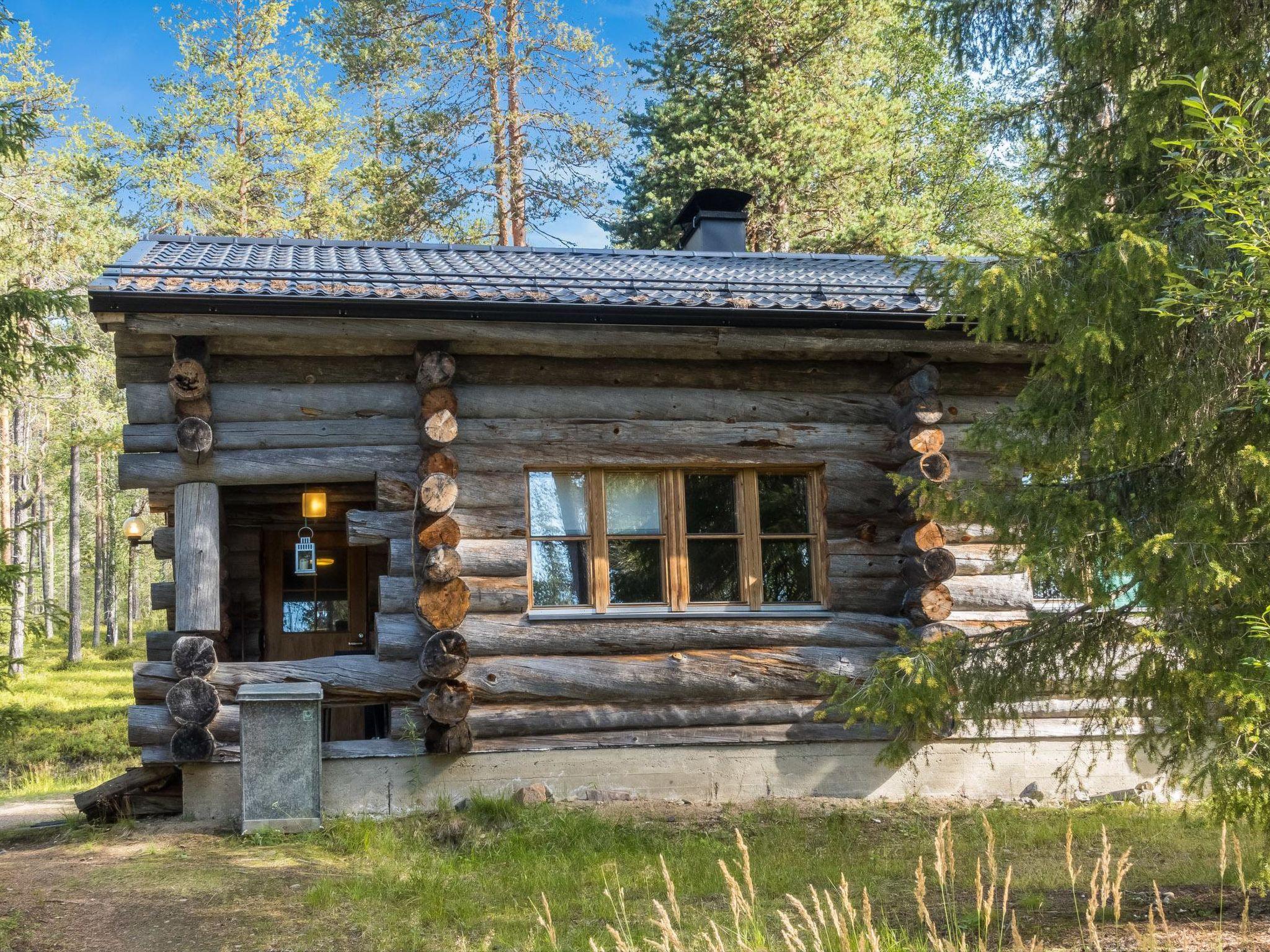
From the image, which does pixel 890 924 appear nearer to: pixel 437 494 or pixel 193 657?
pixel 437 494

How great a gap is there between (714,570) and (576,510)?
1.23m

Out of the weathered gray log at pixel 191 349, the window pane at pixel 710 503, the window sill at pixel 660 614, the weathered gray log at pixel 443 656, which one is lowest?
the weathered gray log at pixel 443 656

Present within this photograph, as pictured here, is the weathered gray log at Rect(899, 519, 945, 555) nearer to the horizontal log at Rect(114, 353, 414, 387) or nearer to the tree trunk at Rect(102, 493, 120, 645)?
the horizontal log at Rect(114, 353, 414, 387)

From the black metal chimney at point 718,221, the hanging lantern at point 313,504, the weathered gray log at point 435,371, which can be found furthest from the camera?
the black metal chimney at point 718,221

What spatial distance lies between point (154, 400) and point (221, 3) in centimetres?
2174

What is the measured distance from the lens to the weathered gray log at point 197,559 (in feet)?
27.4

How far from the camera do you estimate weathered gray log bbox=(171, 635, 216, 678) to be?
826cm

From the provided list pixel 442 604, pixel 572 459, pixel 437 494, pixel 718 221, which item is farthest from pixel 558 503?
pixel 718 221

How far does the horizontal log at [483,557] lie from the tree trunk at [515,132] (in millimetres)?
14107

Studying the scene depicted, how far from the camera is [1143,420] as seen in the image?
5328 millimetres

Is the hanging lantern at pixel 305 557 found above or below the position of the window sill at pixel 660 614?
above

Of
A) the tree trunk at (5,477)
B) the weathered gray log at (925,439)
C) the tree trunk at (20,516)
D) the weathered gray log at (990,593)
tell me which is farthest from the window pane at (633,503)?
the tree trunk at (5,477)

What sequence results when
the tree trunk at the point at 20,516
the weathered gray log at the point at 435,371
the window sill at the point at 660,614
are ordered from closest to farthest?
the weathered gray log at the point at 435,371 → the window sill at the point at 660,614 → the tree trunk at the point at 20,516

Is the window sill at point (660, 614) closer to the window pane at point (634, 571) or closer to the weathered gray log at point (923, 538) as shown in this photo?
the window pane at point (634, 571)
